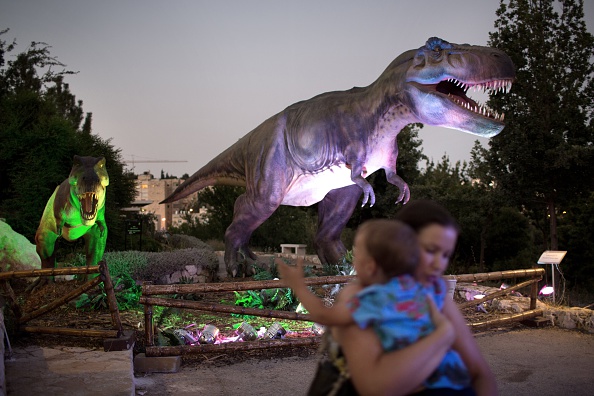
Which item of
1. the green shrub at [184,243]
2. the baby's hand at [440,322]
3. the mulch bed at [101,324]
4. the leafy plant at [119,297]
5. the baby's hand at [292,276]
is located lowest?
the mulch bed at [101,324]

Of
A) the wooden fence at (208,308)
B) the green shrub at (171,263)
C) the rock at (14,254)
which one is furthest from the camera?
the rock at (14,254)

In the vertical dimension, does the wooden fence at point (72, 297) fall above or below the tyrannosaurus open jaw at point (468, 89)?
below

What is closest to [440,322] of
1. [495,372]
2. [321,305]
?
[321,305]

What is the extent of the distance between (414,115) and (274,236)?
10398mm

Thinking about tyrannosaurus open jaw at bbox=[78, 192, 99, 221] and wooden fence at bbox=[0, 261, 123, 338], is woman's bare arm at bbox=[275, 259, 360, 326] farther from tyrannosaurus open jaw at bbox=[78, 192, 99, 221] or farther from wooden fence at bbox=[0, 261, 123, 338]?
tyrannosaurus open jaw at bbox=[78, 192, 99, 221]

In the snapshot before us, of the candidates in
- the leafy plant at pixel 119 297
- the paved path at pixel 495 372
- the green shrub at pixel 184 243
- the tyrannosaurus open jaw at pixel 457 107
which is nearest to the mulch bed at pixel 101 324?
the leafy plant at pixel 119 297

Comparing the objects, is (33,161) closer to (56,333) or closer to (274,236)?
(274,236)

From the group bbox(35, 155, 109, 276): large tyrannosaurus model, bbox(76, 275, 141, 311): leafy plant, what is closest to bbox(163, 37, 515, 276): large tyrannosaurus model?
bbox(76, 275, 141, 311): leafy plant

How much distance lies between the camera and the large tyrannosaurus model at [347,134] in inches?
214

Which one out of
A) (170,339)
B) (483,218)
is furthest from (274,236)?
(170,339)

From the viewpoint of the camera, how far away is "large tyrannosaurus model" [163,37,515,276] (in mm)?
5426

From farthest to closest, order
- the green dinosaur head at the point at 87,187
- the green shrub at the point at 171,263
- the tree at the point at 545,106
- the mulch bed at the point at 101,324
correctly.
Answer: the tree at the point at 545,106 < the green shrub at the point at 171,263 < the green dinosaur head at the point at 87,187 < the mulch bed at the point at 101,324

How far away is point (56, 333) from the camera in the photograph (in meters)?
4.03

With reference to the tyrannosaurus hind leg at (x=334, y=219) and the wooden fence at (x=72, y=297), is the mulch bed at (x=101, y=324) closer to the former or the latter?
the wooden fence at (x=72, y=297)
